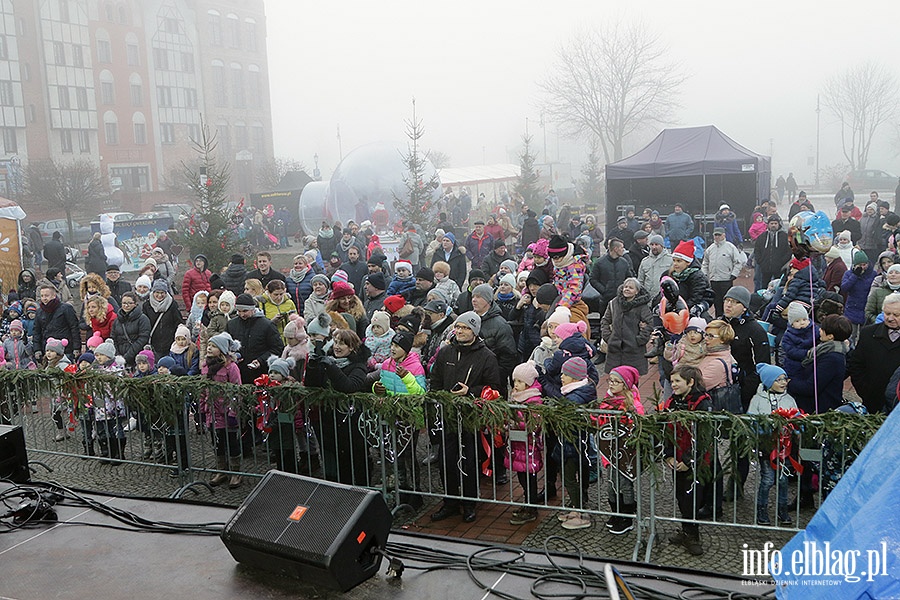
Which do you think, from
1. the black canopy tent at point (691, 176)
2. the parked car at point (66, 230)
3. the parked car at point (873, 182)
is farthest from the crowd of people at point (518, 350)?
the parked car at point (873, 182)

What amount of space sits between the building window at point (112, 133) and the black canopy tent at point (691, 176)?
44806 millimetres

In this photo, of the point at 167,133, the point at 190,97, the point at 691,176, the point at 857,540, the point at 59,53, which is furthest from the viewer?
the point at 190,97

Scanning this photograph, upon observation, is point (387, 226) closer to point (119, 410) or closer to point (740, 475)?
point (119, 410)

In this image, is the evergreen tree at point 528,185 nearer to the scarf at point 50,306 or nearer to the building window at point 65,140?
the scarf at point 50,306

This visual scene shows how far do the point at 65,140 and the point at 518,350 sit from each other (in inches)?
2118

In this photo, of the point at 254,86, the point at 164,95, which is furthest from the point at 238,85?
the point at 164,95

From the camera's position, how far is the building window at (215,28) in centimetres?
6844

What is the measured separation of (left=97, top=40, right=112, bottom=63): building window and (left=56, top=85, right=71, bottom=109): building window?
450 centimetres

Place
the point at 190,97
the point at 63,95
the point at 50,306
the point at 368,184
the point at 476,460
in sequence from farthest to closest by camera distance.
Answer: the point at 190,97, the point at 63,95, the point at 368,184, the point at 50,306, the point at 476,460

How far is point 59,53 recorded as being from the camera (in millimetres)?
54562

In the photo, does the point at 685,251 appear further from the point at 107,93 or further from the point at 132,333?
the point at 107,93

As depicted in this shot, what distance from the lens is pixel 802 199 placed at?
2128 cm

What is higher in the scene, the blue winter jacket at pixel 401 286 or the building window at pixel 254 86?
the building window at pixel 254 86

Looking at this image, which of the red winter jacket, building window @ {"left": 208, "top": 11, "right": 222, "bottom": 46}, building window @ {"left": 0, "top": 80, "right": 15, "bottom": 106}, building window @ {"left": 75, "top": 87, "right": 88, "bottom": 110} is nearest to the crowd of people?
the red winter jacket
